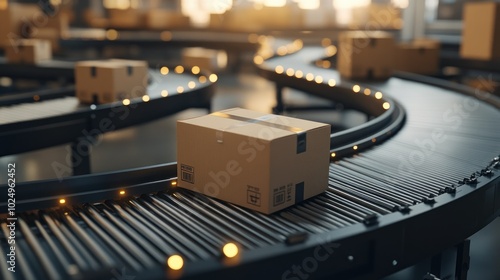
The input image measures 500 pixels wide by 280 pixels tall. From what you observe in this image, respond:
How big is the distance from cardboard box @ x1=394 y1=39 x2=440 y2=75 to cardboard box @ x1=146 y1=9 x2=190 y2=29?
8.16m

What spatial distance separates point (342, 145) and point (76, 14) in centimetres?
1542

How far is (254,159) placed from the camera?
2299 mm

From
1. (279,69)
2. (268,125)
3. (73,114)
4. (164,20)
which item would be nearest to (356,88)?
(279,69)

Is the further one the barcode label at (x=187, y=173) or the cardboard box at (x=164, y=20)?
the cardboard box at (x=164, y=20)

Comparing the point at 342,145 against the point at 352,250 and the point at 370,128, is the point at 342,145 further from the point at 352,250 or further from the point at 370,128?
the point at 352,250

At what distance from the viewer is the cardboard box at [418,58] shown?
866 cm

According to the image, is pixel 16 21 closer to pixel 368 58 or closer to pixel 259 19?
pixel 259 19

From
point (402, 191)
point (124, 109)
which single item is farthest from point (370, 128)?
point (124, 109)

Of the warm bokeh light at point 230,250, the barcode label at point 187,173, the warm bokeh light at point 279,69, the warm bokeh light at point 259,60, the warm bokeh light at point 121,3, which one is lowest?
the warm bokeh light at point 279,69

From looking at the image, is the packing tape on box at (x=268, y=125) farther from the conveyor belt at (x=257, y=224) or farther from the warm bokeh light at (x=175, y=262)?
the warm bokeh light at (x=175, y=262)

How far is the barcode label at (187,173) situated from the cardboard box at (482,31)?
5869 millimetres

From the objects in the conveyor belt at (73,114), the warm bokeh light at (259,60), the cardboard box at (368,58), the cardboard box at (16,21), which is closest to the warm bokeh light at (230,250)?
the conveyor belt at (73,114)

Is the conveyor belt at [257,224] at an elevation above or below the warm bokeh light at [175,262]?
below

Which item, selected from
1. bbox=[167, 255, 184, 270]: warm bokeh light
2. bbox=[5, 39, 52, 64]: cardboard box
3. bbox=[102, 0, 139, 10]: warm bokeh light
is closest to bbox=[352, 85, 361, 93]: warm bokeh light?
bbox=[167, 255, 184, 270]: warm bokeh light
